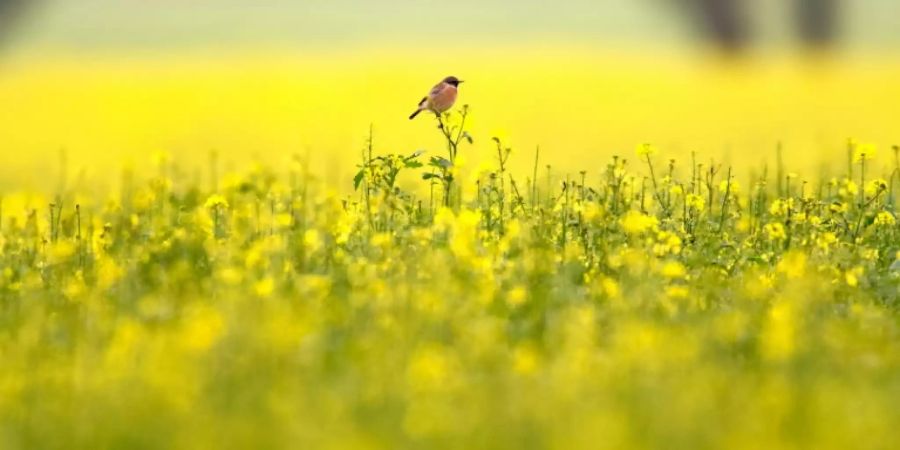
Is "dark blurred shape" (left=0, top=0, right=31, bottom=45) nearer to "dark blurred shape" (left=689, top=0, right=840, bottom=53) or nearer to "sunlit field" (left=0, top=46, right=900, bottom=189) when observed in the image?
"sunlit field" (left=0, top=46, right=900, bottom=189)

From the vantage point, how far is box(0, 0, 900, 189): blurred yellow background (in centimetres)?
1527

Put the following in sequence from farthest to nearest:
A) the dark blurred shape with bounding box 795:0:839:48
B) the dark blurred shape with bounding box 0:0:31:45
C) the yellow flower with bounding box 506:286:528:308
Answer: the dark blurred shape with bounding box 795:0:839:48
the dark blurred shape with bounding box 0:0:31:45
the yellow flower with bounding box 506:286:528:308

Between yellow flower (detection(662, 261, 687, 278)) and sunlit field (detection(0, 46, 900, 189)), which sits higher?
sunlit field (detection(0, 46, 900, 189))

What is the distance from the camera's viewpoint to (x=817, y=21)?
26.2 metres

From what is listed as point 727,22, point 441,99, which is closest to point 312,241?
point 441,99

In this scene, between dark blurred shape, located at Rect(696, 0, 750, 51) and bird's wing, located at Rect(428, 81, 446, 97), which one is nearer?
bird's wing, located at Rect(428, 81, 446, 97)

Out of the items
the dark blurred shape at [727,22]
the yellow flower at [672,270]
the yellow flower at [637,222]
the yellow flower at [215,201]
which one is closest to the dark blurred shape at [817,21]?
the dark blurred shape at [727,22]

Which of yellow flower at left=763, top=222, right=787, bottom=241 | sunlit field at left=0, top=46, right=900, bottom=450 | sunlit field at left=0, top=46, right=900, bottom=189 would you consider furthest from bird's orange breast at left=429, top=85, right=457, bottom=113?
sunlit field at left=0, top=46, right=900, bottom=189

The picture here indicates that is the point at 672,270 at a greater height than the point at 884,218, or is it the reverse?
the point at 884,218

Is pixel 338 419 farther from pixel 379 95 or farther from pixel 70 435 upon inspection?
pixel 379 95

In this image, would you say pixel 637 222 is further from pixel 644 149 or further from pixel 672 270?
pixel 644 149

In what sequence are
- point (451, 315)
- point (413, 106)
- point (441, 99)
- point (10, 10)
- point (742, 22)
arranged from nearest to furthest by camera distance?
point (451, 315) → point (441, 99) → point (413, 106) → point (10, 10) → point (742, 22)

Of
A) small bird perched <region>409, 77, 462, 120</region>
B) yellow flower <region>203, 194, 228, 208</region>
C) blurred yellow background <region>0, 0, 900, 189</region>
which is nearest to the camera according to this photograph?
yellow flower <region>203, 194, 228, 208</region>

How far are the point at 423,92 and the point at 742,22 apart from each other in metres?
7.78
